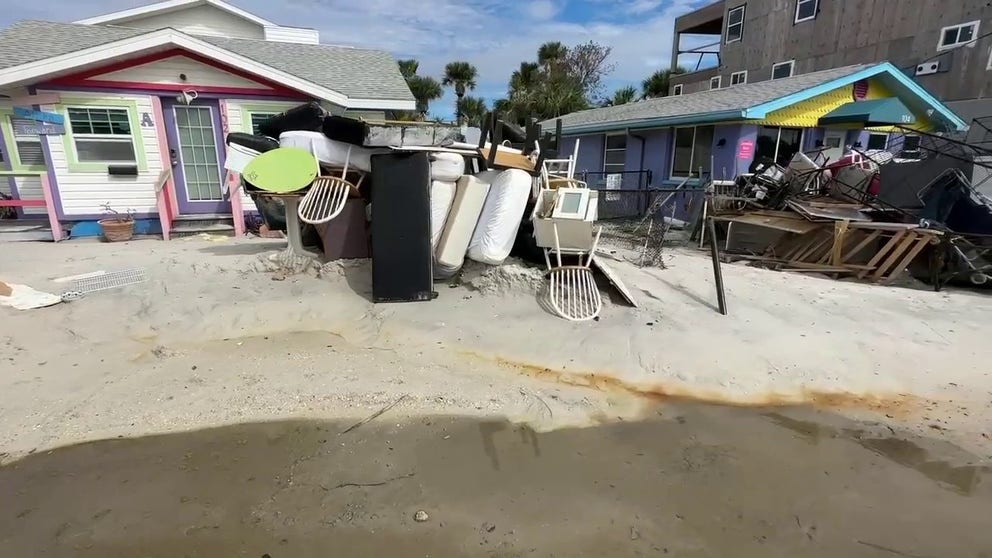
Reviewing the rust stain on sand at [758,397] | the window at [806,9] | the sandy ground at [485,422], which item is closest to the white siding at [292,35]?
the sandy ground at [485,422]

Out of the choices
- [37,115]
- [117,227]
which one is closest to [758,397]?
[117,227]

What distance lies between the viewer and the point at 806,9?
19.8 meters

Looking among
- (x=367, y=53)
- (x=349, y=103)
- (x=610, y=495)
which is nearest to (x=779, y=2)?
(x=367, y=53)

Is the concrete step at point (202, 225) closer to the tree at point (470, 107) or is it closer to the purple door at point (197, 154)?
the purple door at point (197, 154)

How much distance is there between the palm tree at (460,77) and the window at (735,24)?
13.6m

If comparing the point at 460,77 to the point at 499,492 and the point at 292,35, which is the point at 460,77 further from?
the point at 499,492

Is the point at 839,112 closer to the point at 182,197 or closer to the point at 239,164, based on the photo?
the point at 239,164

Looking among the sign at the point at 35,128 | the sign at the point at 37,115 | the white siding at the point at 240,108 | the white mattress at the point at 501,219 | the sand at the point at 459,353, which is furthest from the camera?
the white siding at the point at 240,108

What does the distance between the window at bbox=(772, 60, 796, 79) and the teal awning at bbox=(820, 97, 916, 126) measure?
31.8ft

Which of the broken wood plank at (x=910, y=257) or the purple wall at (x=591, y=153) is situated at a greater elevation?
the purple wall at (x=591, y=153)

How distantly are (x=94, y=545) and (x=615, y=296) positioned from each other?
4604mm

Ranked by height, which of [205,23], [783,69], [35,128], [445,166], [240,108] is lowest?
Answer: [445,166]

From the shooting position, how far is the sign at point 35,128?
26.9 feet

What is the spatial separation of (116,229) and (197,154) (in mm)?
1902
